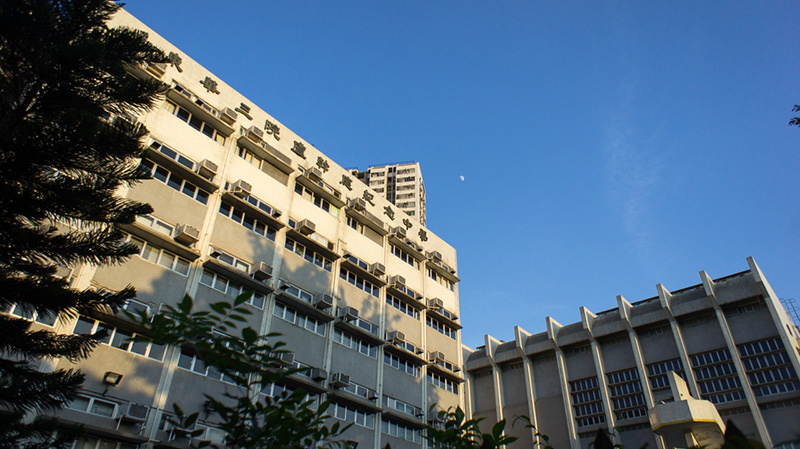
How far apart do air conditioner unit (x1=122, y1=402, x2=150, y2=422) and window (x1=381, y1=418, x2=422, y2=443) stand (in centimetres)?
1105

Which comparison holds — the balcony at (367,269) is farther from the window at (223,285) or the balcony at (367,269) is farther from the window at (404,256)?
the window at (223,285)

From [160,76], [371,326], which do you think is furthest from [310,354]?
[160,76]

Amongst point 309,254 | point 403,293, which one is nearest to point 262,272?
point 309,254

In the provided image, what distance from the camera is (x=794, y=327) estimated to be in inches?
1212

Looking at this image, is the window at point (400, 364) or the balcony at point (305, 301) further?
the window at point (400, 364)

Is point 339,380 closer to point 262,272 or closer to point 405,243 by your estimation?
point 262,272

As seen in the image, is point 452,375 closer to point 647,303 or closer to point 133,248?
point 647,303

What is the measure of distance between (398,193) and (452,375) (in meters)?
57.2

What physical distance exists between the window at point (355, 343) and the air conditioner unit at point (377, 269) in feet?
11.7

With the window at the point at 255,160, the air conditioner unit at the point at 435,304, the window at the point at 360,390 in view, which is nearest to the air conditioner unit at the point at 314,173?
the window at the point at 255,160

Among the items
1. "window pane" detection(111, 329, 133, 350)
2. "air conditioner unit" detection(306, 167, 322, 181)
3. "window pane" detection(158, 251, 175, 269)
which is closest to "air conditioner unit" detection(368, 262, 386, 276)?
"air conditioner unit" detection(306, 167, 322, 181)

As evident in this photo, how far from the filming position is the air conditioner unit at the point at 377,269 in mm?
26609

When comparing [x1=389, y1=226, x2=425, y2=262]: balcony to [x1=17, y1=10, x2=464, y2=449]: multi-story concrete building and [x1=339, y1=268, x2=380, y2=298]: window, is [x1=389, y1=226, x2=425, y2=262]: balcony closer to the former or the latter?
[x1=17, y1=10, x2=464, y2=449]: multi-story concrete building

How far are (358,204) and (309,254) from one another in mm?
4374
